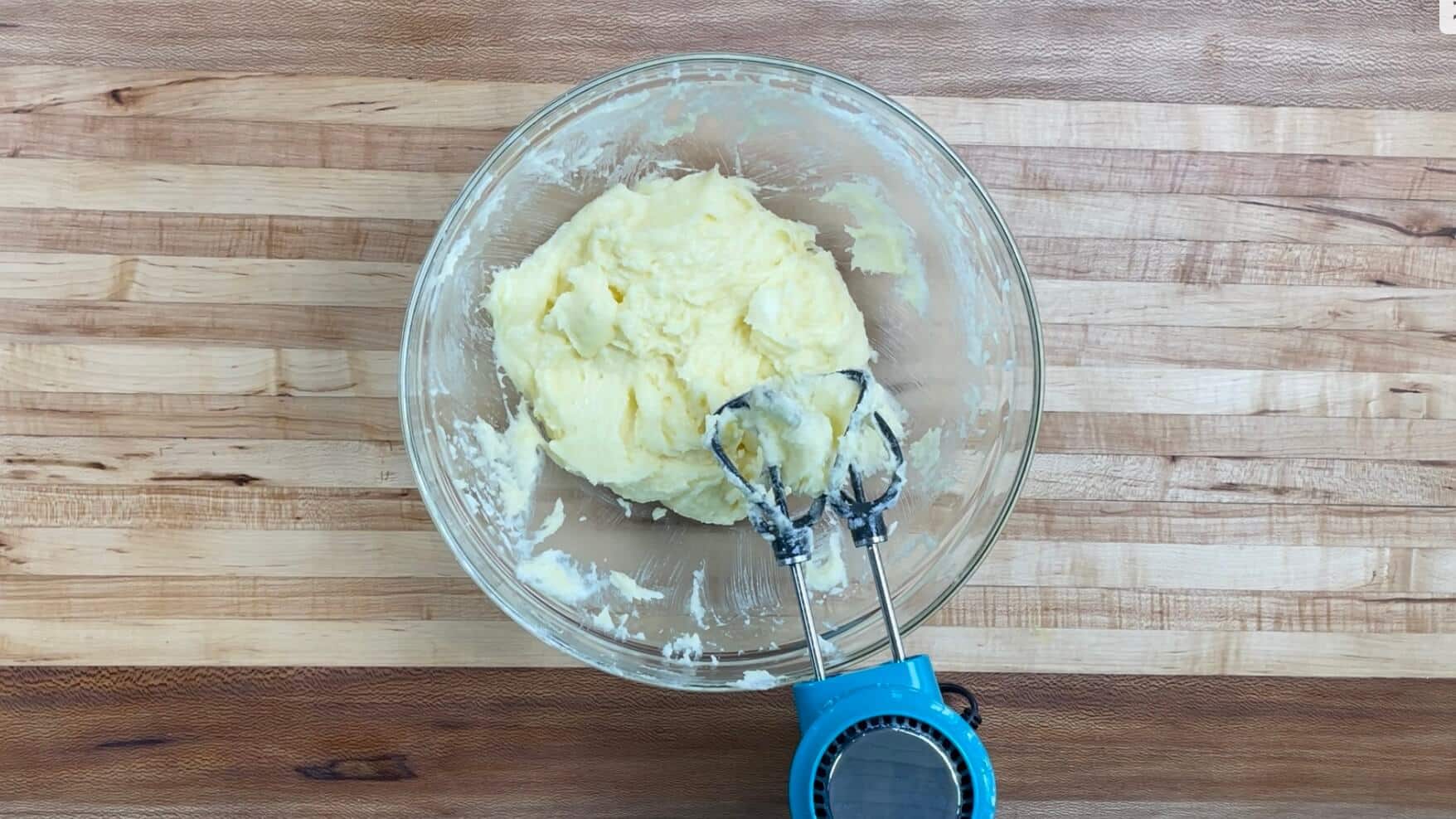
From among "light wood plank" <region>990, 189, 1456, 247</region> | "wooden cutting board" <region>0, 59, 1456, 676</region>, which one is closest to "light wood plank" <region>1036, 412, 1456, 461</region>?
"wooden cutting board" <region>0, 59, 1456, 676</region>

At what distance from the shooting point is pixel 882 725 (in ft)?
3.75

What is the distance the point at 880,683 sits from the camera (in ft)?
3.85

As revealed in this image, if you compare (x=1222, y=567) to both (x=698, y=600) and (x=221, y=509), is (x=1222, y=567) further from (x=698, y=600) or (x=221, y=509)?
(x=221, y=509)

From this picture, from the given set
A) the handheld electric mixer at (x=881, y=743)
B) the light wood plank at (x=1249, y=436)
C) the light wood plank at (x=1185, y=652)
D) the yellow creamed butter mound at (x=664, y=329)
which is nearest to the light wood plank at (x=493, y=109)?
the yellow creamed butter mound at (x=664, y=329)

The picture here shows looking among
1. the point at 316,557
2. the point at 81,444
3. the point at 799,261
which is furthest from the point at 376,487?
the point at 799,261

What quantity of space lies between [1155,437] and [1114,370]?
0.13 meters

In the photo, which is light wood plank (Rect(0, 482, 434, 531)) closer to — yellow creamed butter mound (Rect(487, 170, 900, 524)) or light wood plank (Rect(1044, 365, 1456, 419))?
yellow creamed butter mound (Rect(487, 170, 900, 524))

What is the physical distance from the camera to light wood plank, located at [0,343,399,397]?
4.98 feet

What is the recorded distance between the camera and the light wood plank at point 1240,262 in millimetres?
1546

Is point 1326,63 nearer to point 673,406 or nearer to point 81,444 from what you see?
point 673,406

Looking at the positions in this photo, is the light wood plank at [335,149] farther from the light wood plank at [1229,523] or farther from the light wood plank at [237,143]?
the light wood plank at [1229,523]

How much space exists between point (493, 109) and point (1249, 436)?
4.39 ft

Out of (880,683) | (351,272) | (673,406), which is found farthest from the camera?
(351,272)

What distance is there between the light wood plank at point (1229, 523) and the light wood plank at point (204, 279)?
1101 mm
